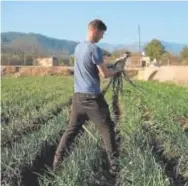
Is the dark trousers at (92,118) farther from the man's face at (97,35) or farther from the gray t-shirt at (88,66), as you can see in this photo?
the man's face at (97,35)

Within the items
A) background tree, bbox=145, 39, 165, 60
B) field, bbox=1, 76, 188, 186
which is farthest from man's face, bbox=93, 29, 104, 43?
background tree, bbox=145, 39, 165, 60

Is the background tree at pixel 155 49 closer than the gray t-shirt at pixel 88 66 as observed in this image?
No

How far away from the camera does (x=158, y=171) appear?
4.36 m

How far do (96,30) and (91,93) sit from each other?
62 cm

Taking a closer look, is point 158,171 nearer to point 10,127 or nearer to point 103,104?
point 103,104

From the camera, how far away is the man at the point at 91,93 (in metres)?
5.26

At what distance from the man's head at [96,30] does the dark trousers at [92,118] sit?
1.84ft

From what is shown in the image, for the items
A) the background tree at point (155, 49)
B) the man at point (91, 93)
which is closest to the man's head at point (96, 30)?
the man at point (91, 93)

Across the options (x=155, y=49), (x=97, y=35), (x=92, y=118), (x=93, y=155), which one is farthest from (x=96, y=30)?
(x=155, y=49)

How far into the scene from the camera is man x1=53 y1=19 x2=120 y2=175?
5258 mm

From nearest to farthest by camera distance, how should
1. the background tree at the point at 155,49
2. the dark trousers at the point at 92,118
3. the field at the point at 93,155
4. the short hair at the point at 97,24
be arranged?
1. the field at the point at 93,155
2. the short hair at the point at 97,24
3. the dark trousers at the point at 92,118
4. the background tree at the point at 155,49

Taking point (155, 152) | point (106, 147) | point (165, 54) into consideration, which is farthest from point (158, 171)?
point (165, 54)

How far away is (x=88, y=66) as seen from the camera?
5.32m

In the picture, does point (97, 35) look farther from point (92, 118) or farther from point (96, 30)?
point (92, 118)
